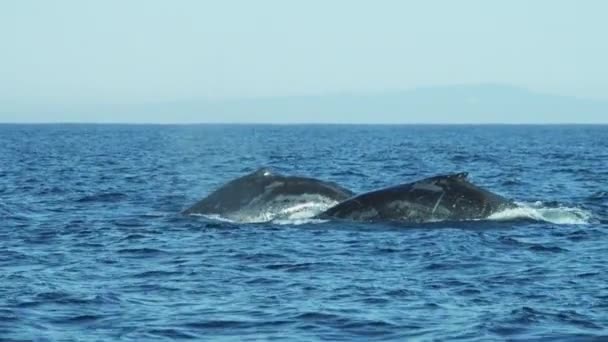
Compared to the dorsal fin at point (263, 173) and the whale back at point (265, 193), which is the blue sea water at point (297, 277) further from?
the dorsal fin at point (263, 173)

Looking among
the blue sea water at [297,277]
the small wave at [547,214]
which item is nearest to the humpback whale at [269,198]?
the blue sea water at [297,277]

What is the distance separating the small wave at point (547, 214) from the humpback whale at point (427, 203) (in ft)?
0.89

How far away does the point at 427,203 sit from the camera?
25.6 m

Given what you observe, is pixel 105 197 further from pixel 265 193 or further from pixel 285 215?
pixel 285 215

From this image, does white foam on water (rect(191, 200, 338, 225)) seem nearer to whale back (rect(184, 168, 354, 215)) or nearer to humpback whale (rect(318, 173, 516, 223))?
whale back (rect(184, 168, 354, 215))

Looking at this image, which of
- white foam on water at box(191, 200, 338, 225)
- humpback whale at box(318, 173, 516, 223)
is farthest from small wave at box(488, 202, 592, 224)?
white foam on water at box(191, 200, 338, 225)

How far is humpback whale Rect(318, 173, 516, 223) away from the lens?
25500 mm

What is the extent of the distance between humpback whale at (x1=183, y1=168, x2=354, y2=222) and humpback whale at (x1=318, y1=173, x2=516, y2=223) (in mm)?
966

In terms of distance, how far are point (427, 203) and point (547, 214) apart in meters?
3.80

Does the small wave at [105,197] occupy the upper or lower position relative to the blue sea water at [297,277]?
lower

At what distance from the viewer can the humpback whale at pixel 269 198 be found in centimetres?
2662

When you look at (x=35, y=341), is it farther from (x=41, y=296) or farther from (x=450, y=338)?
(x=450, y=338)

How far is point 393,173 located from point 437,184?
990 inches

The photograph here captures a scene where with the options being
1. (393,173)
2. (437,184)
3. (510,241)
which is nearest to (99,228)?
(437,184)
